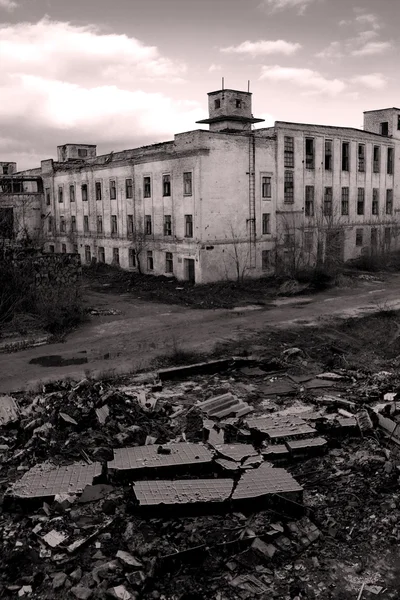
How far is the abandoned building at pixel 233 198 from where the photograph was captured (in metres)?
31.9

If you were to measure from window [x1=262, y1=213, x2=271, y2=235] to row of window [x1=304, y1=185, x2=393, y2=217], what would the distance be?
11.2 ft

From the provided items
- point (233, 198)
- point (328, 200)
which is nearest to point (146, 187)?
point (233, 198)

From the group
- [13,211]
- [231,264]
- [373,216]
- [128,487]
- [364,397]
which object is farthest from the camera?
[13,211]

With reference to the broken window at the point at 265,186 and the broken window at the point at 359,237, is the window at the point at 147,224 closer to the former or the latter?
the broken window at the point at 265,186

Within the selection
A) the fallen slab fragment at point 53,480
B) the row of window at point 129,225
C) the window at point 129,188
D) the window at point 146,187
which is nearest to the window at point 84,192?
the row of window at point 129,225

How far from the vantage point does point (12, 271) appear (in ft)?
69.7

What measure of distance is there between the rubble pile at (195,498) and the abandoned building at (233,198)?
21272 millimetres

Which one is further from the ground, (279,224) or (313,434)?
(279,224)

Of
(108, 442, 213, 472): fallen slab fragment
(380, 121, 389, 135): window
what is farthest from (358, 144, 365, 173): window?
(108, 442, 213, 472): fallen slab fragment

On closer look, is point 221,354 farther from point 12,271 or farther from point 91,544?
point 91,544

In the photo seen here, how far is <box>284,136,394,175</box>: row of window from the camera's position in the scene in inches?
1372

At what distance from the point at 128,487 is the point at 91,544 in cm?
142

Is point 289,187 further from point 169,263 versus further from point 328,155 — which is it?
point 169,263

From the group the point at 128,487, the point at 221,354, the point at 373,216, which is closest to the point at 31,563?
the point at 128,487
